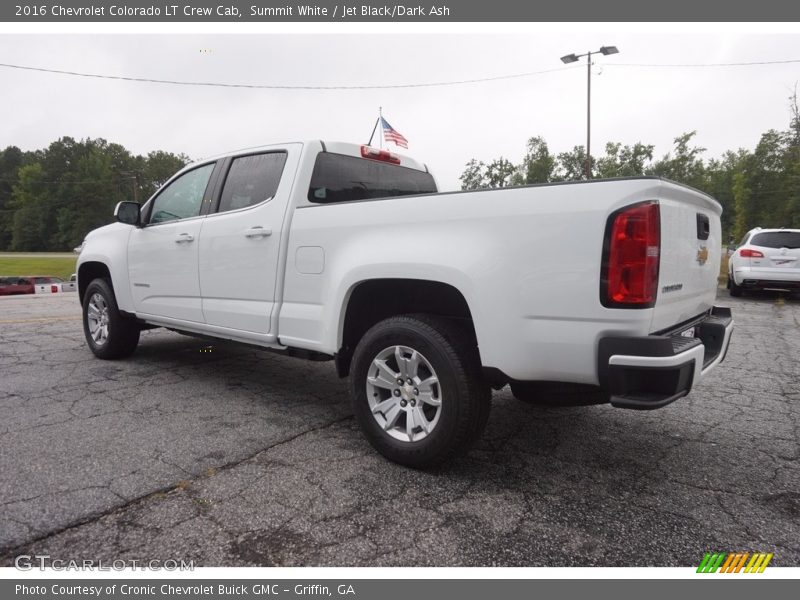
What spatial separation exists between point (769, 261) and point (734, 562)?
11.0m

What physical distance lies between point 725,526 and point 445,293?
1627mm

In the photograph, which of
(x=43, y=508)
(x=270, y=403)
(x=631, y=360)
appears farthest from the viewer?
(x=270, y=403)

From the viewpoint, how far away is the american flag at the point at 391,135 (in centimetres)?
662

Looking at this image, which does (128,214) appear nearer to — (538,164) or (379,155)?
(379,155)

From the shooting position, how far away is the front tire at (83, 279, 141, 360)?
4926mm

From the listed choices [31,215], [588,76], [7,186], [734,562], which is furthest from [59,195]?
[734,562]

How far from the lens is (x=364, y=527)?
6.96 ft

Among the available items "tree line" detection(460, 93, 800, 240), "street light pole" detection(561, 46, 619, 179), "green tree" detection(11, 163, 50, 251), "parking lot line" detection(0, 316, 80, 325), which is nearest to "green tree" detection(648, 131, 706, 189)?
"tree line" detection(460, 93, 800, 240)

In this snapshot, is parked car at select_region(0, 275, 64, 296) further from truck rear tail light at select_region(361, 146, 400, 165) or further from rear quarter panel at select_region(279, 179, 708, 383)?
rear quarter panel at select_region(279, 179, 708, 383)

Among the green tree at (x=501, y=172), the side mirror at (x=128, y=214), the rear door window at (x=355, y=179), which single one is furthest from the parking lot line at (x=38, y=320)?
the green tree at (x=501, y=172)

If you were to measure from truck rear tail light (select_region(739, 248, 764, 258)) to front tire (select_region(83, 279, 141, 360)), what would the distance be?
11637 millimetres

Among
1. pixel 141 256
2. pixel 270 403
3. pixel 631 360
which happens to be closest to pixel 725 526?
pixel 631 360

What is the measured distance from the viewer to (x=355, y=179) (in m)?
3.74

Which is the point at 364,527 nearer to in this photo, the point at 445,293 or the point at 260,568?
the point at 260,568
